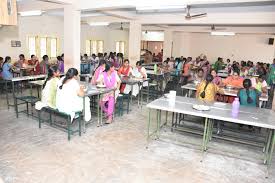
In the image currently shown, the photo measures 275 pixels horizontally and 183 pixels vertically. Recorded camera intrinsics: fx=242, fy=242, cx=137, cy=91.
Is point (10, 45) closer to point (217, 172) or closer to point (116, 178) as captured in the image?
point (116, 178)

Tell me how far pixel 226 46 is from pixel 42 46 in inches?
404

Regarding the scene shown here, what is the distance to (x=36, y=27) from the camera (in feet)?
33.0

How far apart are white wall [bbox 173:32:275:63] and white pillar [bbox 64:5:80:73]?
368 inches

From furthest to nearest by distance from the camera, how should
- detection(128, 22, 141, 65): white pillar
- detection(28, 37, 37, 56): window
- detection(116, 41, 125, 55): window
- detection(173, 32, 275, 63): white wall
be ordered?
detection(116, 41, 125, 55): window < detection(173, 32, 275, 63): white wall < detection(28, 37, 37, 56): window < detection(128, 22, 141, 65): white pillar

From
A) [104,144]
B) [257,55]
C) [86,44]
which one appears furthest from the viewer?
[257,55]

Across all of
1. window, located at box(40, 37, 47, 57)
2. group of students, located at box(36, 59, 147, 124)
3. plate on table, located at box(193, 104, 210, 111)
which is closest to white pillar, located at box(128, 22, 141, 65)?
group of students, located at box(36, 59, 147, 124)

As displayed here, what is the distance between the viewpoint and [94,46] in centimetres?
1341

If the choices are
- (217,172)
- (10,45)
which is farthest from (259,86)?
(10,45)

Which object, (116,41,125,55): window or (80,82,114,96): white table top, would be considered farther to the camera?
(116,41,125,55): window

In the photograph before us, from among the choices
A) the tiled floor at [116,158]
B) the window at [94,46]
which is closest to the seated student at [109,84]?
the tiled floor at [116,158]

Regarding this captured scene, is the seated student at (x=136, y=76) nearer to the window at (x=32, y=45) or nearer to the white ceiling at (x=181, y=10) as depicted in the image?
the white ceiling at (x=181, y=10)

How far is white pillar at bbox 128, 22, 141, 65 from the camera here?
8.92 metres

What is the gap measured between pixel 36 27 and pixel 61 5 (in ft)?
14.3

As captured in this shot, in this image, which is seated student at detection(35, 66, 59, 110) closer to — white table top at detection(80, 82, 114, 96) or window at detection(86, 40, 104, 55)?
white table top at detection(80, 82, 114, 96)
